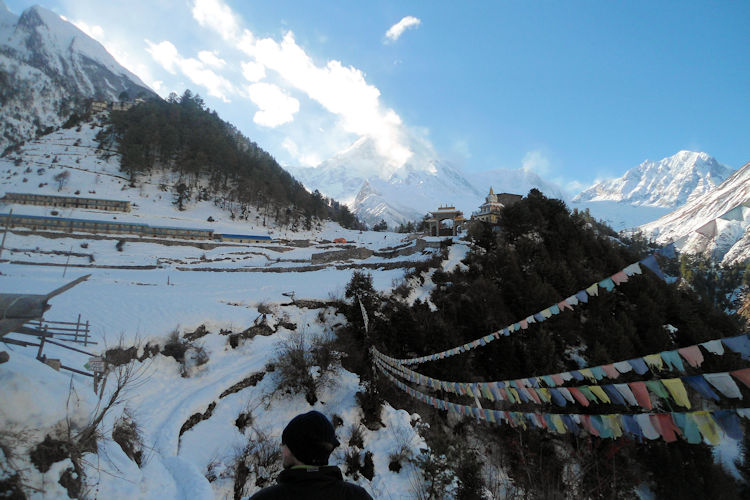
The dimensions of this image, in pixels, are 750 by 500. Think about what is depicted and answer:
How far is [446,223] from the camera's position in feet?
149

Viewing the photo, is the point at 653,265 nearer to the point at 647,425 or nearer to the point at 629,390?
the point at 629,390

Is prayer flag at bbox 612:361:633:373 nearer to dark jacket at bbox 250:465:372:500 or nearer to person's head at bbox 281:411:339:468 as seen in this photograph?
dark jacket at bbox 250:465:372:500

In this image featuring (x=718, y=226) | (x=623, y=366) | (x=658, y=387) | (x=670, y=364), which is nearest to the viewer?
(x=658, y=387)

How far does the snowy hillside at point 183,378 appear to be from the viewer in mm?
5211

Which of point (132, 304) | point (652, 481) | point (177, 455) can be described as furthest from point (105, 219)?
point (652, 481)

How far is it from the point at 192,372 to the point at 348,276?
1372 cm

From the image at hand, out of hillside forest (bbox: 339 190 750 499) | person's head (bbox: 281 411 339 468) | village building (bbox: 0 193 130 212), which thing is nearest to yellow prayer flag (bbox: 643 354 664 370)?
person's head (bbox: 281 411 339 468)

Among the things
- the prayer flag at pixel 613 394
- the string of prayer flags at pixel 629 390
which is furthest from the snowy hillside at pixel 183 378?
the prayer flag at pixel 613 394

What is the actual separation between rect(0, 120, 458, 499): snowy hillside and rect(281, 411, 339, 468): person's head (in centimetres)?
462

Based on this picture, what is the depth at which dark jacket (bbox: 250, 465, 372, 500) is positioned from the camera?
6.33 feet

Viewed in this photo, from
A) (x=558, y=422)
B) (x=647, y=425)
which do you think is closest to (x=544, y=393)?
(x=558, y=422)

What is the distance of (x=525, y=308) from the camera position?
2177 cm

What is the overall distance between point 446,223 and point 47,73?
162235 mm

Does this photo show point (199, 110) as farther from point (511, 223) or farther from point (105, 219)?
point (511, 223)
